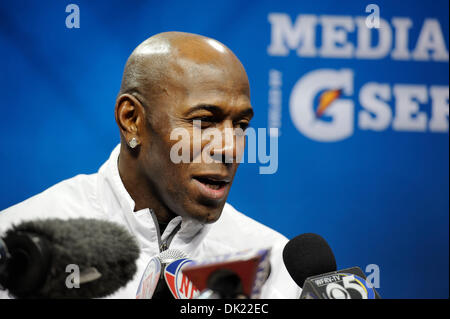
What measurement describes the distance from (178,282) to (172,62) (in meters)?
0.73

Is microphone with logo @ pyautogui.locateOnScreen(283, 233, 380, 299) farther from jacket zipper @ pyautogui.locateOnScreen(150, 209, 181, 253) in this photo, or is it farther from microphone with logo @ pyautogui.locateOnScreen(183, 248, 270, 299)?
jacket zipper @ pyautogui.locateOnScreen(150, 209, 181, 253)

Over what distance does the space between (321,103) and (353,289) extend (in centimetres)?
138

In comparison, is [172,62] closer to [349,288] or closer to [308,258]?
[308,258]

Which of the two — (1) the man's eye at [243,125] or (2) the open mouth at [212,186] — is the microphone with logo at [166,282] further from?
(1) the man's eye at [243,125]

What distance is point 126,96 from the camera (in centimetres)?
154

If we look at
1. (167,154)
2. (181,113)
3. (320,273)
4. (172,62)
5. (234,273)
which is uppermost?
(172,62)

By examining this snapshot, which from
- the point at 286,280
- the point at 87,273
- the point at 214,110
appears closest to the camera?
the point at 87,273

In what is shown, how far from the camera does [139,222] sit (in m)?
1.51

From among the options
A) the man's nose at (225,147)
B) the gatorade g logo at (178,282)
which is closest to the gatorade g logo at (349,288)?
the gatorade g logo at (178,282)

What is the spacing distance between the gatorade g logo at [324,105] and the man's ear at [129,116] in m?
0.94

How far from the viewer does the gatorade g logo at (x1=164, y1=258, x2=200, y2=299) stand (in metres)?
0.96

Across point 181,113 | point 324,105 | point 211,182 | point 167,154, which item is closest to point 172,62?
point 181,113

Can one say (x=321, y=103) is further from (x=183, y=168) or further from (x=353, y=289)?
(x=353, y=289)
